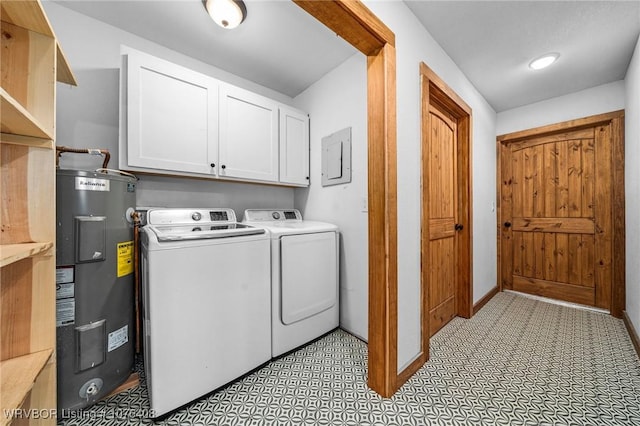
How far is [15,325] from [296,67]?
243 cm

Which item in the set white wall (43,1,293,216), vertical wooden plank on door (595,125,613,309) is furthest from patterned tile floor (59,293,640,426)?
white wall (43,1,293,216)

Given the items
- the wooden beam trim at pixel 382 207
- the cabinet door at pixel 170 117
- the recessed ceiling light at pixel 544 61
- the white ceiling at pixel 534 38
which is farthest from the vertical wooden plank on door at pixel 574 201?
the cabinet door at pixel 170 117

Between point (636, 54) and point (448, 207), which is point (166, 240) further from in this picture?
point (636, 54)

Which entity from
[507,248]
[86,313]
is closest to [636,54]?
[507,248]

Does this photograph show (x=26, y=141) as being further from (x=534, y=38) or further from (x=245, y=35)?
(x=534, y=38)

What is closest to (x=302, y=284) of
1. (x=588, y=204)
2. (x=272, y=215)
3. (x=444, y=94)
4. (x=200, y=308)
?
(x=200, y=308)

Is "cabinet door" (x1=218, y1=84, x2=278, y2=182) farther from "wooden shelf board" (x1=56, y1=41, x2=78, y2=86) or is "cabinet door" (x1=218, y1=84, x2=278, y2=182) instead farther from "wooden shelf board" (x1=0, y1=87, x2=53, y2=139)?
"wooden shelf board" (x1=0, y1=87, x2=53, y2=139)

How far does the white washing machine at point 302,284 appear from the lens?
5.64 ft

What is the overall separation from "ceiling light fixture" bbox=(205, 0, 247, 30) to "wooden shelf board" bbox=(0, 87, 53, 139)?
3.86 ft

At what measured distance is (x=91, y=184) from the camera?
1.27 m

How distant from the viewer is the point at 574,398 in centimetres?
134

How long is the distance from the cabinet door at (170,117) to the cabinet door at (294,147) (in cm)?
63

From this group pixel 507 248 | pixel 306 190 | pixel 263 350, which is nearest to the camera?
pixel 263 350

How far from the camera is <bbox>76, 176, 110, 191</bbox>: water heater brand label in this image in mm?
1240
